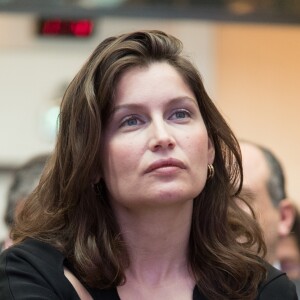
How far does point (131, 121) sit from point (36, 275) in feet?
1.26

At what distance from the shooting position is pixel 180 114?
8.77 feet

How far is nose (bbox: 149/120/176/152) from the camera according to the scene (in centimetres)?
257

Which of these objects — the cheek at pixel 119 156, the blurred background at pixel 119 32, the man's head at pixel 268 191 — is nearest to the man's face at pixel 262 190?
the man's head at pixel 268 191

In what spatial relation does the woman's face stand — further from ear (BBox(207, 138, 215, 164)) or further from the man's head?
the man's head

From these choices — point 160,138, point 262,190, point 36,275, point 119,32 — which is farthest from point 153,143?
point 119,32

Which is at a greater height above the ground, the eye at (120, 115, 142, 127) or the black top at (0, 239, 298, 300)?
the eye at (120, 115, 142, 127)

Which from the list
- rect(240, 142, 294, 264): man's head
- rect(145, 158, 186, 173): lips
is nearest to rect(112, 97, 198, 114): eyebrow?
rect(145, 158, 186, 173): lips

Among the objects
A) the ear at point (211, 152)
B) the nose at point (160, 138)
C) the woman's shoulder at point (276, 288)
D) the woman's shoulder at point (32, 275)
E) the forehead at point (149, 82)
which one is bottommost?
the woman's shoulder at point (276, 288)

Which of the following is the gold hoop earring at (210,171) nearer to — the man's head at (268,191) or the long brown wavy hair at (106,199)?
the long brown wavy hair at (106,199)

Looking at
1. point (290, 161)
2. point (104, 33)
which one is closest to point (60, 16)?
point (104, 33)

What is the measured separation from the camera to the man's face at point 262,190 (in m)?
3.73

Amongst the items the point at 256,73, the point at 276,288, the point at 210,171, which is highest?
the point at 210,171

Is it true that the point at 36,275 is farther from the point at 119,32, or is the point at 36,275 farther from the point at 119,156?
the point at 119,32

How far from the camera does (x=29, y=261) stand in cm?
260
